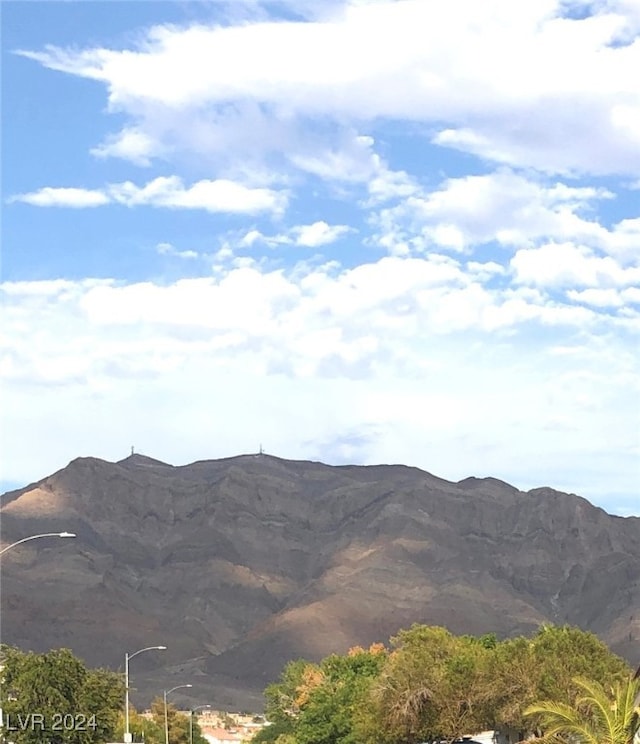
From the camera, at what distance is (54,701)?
6562 cm

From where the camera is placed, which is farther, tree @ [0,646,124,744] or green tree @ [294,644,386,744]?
green tree @ [294,644,386,744]

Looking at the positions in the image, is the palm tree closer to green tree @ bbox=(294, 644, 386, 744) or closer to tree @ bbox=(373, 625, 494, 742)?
tree @ bbox=(373, 625, 494, 742)

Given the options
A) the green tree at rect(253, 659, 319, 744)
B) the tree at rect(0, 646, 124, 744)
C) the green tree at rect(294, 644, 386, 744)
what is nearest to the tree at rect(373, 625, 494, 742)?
A: the tree at rect(0, 646, 124, 744)

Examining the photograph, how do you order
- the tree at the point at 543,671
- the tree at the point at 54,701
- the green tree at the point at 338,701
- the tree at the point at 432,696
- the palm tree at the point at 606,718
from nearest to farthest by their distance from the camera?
the palm tree at the point at 606,718 → the tree at the point at 543,671 → the tree at the point at 54,701 → the tree at the point at 432,696 → the green tree at the point at 338,701

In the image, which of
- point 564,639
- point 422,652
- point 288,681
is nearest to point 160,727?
point 288,681

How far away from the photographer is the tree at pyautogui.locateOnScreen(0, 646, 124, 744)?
64.4 meters

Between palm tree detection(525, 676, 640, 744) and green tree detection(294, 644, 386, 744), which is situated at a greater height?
palm tree detection(525, 676, 640, 744)

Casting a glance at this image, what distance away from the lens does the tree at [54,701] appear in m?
64.4

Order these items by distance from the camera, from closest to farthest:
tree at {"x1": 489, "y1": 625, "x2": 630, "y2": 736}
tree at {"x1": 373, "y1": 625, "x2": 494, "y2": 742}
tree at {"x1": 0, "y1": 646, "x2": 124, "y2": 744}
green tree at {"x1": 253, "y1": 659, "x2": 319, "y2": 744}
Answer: tree at {"x1": 489, "y1": 625, "x2": 630, "y2": 736}
tree at {"x1": 0, "y1": 646, "x2": 124, "y2": 744}
tree at {"x1": 373, "y1": 625, "x2": 494, "y2": 742}
green tree at {"x1": 253, "y1": 659, "x2": 319, "y2": 744}

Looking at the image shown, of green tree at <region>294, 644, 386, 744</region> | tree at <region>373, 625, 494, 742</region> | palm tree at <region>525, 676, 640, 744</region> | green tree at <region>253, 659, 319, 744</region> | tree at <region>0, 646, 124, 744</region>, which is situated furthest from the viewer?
green tree at <region>253, 659, 319, 744</region>

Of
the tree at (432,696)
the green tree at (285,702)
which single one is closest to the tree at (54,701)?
the tree at (432,696)

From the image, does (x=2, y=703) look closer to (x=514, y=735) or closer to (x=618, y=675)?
(x=514, y=735)

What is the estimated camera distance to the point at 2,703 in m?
66.1

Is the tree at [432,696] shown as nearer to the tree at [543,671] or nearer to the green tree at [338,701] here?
the tree at [543,671]
